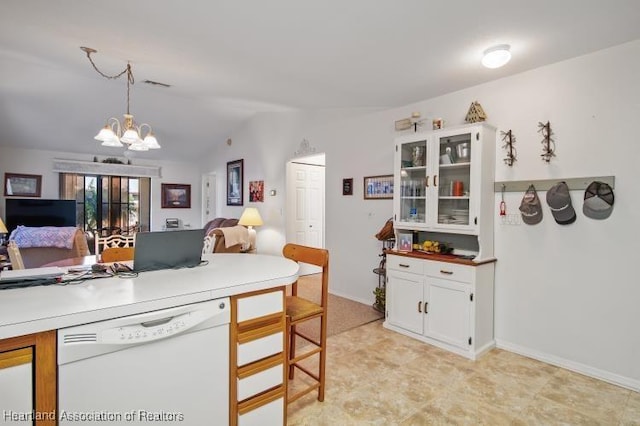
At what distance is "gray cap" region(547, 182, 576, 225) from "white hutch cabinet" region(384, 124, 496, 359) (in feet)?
1.50

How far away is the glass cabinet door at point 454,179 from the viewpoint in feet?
9.53

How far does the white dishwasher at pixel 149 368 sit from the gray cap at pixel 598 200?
265cm

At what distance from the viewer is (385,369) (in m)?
2.50

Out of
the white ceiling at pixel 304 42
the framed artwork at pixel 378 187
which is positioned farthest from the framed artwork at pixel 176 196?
the framed artwork at pixel 378 187

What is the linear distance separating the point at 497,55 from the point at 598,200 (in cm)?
129

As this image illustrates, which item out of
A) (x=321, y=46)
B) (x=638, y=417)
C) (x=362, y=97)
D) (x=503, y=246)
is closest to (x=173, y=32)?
(x=321, y=46)

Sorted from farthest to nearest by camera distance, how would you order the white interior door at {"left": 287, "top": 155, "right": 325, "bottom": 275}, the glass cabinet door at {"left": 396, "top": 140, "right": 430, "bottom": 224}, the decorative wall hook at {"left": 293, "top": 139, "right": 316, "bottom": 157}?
the white interior door at {"left": 287, "top": 155, "right": 325, "bottom": 275} < the decorative wall hook at {"left": 293, "top": 139, "right": 316, "bottom": 157} < the glass cabinet door at {"left": 396, "top": 140, "right": 430, "bottom": 224}

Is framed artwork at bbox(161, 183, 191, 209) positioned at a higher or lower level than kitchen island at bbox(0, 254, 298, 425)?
higher

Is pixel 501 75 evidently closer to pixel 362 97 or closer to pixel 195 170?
pixel 362 97

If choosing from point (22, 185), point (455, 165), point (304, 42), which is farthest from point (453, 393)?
point (22, 185)

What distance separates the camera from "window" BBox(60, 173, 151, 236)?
6719 mm

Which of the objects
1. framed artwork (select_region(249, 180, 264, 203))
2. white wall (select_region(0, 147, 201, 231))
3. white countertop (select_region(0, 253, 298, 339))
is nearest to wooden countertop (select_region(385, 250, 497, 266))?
white countertop (select_region(0, 253, 298, 339))

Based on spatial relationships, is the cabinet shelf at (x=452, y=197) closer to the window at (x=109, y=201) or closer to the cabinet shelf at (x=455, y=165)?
the cabinet shelf at (x=455, y=165)

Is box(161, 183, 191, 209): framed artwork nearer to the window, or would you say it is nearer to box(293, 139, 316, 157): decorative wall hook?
the window
